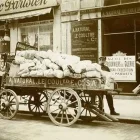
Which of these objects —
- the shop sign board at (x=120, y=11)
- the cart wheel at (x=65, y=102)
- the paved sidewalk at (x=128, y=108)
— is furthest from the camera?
the shop sign board at (x=120, y=11)

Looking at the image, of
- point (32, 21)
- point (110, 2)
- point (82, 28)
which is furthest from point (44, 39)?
point (110, 2)

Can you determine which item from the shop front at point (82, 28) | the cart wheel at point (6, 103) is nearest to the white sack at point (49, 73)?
the cart wheel at point (6, 103)

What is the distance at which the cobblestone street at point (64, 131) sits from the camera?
6785 millimetres

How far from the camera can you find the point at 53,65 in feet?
26.8

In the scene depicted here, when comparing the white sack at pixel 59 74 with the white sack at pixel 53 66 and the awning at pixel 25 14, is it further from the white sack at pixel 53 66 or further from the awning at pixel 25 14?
the awning at pixel 25 14

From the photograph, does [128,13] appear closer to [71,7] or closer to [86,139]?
[71,7]

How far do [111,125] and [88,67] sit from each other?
4.83 feet

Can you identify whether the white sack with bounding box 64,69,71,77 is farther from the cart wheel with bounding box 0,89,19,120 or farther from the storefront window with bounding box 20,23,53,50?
the storefront window with bounding box 20,23,53,50

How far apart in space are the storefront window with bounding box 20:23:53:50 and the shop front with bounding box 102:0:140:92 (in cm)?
315

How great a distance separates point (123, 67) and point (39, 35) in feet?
16.3

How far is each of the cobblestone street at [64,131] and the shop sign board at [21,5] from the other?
871cm

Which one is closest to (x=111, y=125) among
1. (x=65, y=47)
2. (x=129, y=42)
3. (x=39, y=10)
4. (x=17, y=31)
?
(x=129, y=42)

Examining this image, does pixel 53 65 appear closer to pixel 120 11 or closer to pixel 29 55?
pixel 29 55

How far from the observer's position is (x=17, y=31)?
18109 millimetres
